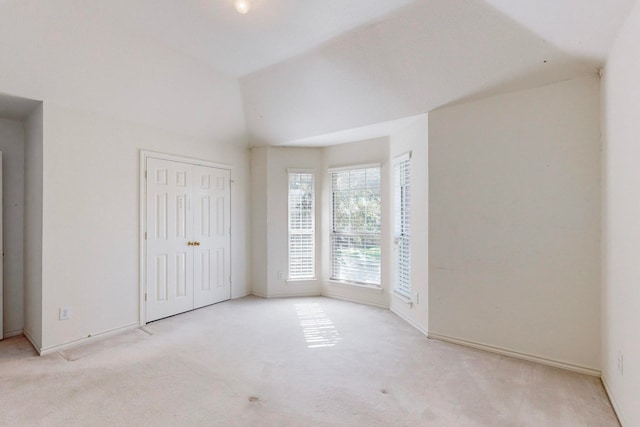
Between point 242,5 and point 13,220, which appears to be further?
point 13,220

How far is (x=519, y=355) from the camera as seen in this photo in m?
2.79

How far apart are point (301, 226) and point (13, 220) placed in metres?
3.46

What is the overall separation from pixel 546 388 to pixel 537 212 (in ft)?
4.59

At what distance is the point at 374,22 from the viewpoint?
8.61 ft

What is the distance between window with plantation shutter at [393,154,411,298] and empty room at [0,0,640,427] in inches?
1.1

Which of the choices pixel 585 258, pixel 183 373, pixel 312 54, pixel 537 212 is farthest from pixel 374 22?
pixel 183 373

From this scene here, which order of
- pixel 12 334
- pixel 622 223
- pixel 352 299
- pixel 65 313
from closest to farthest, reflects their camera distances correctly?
pixel 622 223 < pixel 65 313 < pixel 12 334 < pixel 352 299

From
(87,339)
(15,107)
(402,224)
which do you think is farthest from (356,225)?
(15,107)

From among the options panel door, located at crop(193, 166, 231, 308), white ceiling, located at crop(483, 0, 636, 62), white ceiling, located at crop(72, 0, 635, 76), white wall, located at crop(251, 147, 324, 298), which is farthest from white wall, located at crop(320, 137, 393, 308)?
white ceiling, located at crop(483, 0, 636, 62)

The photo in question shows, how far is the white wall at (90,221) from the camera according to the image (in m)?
2.97

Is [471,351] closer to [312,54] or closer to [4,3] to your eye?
[312,54]

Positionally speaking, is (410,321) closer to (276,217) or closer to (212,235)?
(276,217)

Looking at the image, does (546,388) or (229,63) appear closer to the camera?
(546,388)

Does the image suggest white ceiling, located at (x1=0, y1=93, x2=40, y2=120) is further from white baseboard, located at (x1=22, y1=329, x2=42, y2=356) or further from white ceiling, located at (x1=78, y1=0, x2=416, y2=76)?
white baseboard, located at (x1=22, y1=329, x2=42, y2=356)
